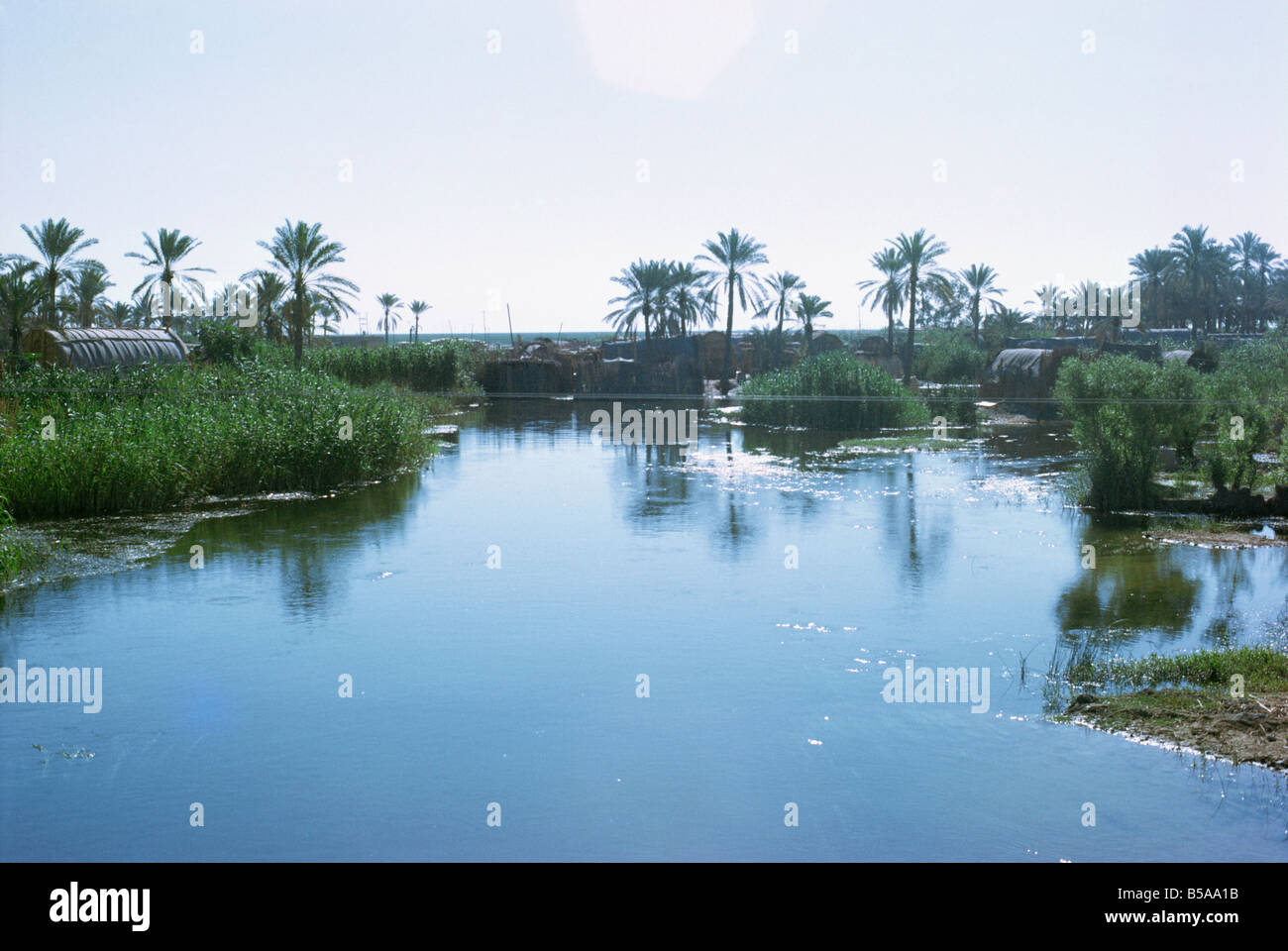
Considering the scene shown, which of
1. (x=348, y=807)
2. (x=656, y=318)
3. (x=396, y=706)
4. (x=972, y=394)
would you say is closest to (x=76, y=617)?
(x=396, y=706)

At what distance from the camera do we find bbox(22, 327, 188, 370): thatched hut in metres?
30.0

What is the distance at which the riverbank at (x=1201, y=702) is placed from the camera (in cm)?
889

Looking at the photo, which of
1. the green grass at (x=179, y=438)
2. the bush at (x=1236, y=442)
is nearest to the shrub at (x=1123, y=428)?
the bush at (x=1236, y=442)

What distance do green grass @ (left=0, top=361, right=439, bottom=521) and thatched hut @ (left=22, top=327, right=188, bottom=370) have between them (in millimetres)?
2474

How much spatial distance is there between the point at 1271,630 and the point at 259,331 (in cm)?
4736

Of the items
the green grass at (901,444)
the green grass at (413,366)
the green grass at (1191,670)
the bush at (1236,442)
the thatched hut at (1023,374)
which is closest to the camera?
the green grass at (1191,670)

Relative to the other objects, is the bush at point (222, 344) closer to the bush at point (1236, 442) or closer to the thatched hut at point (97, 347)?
the thatched hut at point (97, 347)

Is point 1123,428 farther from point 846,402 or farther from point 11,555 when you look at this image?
→ point 11,555

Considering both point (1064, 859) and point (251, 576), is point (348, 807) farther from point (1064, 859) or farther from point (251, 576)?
point (251, 576)

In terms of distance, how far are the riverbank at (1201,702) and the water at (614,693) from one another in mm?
291

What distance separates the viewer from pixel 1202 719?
9.34 m

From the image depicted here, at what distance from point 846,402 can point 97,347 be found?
23.1 m

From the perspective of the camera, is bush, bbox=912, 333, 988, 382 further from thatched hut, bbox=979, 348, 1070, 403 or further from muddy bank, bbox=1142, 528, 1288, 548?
muddy bank, bbox=1142, 528, 1288, 548

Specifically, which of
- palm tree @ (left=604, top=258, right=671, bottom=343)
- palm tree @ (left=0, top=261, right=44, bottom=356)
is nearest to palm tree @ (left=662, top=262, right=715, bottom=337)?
palm tree @ (left=604, top=258, right=671, bottom=343)
